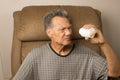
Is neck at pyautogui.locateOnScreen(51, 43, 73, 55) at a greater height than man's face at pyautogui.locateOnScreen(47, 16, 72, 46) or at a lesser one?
lesser

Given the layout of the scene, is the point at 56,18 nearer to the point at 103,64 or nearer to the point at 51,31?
the point at 51,31

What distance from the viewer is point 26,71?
5.63 feet

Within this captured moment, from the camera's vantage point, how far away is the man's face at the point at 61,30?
1647 millimetres

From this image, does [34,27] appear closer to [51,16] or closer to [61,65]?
[51,16]

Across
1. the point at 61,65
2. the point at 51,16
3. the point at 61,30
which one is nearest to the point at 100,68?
the point at 61,65

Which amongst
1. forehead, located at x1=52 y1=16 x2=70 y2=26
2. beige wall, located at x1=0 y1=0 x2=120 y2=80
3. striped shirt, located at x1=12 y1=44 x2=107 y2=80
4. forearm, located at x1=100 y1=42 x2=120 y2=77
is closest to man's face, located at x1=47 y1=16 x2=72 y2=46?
forehead, located at x1=52 y1=16 x2=70 y2=26

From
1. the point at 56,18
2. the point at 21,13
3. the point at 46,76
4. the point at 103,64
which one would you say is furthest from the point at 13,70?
the point at 103,64

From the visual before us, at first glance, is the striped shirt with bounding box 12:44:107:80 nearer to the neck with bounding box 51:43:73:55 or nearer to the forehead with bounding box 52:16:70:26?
the neck with bounding box 51:43:73:55

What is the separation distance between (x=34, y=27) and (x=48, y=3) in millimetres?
451

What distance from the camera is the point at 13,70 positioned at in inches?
76.4

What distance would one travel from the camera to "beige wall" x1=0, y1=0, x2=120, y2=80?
2.19m

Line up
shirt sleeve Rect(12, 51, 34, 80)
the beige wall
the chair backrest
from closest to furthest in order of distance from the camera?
shirt sleeve Rect(12, 51, 34, 80) < the chair backrest < the beige wall

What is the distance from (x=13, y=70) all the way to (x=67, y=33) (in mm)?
608

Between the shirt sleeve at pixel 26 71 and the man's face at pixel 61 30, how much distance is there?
Result: 251 millimetres
